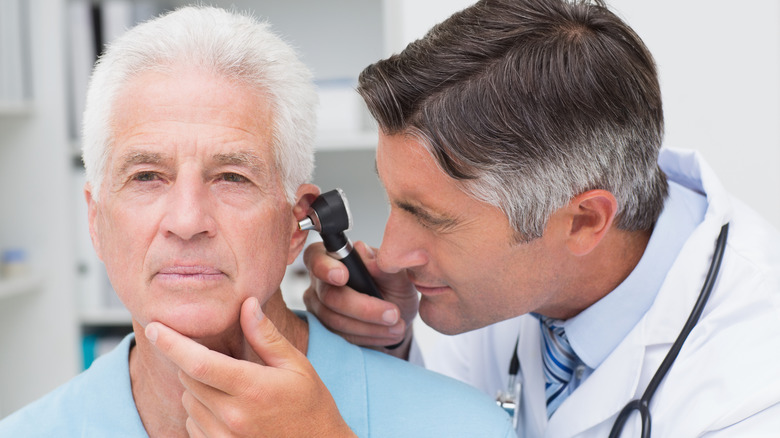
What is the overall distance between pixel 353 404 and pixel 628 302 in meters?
0.53

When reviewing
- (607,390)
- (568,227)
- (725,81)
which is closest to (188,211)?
(568,227)

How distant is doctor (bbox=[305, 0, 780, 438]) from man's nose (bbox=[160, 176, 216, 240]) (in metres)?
0.31

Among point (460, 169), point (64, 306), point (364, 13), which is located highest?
point (364, 13)

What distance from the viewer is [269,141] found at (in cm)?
104

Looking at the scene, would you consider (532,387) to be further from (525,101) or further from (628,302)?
(525,101)

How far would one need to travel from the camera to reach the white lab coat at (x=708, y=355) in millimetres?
1076

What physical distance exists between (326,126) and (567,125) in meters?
1.18

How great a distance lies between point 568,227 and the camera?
1.24 metres

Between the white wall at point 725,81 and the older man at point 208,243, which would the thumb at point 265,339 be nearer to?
the older man at point 208,243

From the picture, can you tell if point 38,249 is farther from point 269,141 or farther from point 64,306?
point 269,141

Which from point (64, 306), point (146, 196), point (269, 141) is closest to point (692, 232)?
point (269, 141)

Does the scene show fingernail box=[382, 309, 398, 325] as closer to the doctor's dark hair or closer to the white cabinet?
the doctor's dark hair

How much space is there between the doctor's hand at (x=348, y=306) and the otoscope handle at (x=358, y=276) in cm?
2

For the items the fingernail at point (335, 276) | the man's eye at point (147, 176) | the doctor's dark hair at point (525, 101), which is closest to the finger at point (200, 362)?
the man's eye at point (147, 176)
